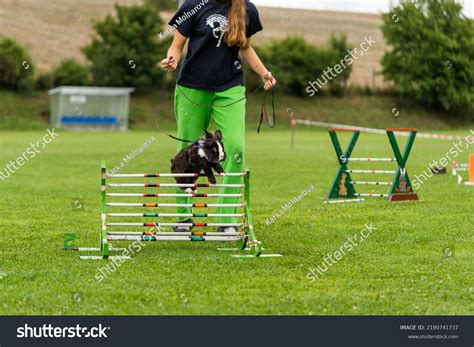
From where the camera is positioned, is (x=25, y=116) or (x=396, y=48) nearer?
(x=25, y=116)

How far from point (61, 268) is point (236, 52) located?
2805 mm

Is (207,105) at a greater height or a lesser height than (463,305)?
greater

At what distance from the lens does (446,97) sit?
72938mm

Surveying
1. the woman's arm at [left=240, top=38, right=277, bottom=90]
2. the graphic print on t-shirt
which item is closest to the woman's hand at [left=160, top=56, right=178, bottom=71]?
the graphic print on t-shirt

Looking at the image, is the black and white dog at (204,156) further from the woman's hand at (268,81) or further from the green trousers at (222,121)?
the woman's hand at (268,81)

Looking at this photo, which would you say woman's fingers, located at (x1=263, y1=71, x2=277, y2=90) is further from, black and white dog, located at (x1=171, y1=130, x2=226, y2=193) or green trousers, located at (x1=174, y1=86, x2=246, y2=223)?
black and white dog, located at (x1=171, y1=130, x2=226, y2=193)

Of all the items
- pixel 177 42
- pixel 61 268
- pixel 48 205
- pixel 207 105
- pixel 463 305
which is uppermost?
pixel 177 42

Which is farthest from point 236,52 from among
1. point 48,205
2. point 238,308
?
point 48,205

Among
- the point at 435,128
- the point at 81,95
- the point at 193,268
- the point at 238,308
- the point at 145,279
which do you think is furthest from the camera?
the point at 435,128

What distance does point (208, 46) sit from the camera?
29.3 feet

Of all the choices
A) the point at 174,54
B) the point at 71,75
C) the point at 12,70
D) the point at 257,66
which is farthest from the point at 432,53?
the point at 174,54

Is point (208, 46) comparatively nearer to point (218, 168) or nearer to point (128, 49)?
point (218, 168)

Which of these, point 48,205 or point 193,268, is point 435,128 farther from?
point 193,268

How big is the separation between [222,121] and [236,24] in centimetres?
93
